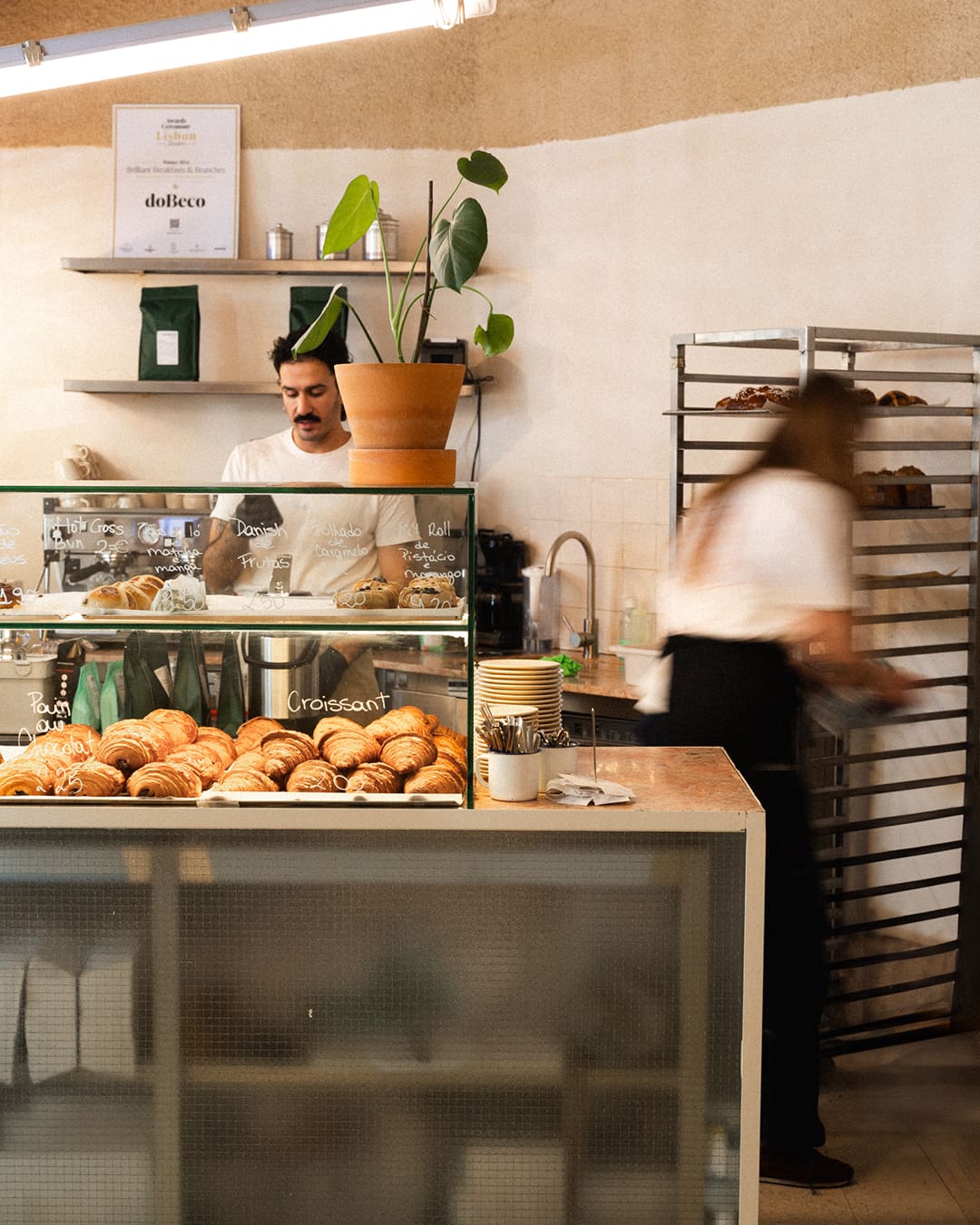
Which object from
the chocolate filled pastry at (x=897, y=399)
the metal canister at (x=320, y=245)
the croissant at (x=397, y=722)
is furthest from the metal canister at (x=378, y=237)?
the croissant at (x=397, y=722)

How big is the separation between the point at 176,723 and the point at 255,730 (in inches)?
5.3

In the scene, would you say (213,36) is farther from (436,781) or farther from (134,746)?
(436,781)

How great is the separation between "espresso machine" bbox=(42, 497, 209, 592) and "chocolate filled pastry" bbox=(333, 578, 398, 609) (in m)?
0.25

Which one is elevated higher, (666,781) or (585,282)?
(585,282)

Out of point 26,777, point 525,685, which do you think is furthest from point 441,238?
point 26,777

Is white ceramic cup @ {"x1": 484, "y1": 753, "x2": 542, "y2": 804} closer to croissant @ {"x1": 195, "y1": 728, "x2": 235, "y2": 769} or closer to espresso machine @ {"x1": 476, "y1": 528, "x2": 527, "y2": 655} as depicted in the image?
croissant @ {"x1": 195, "y1": 728, "x2": 235, "y2": 769}

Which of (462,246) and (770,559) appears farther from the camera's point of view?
(770,559)

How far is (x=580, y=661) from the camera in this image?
15.4 ft

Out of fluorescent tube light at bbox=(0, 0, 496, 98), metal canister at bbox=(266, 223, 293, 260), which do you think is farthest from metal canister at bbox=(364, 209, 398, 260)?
fluorescent tube light at bbox=(0, 0, 496, 98)

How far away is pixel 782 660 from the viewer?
112 inches

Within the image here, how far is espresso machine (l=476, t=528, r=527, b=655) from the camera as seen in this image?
16.0ft

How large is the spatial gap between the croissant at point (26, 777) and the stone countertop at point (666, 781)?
0.73 meters

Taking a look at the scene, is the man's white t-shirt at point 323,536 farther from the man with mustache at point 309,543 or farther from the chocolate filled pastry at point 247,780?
the chocolate filled pastry at point 247,780

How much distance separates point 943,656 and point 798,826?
4.52ft
